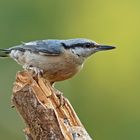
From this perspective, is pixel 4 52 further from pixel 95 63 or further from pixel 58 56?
pixel 95 63

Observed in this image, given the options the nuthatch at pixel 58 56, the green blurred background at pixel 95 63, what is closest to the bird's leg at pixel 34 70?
the nuthatch at pixel 58 56

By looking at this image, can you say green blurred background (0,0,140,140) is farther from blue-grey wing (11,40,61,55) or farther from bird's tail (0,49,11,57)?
blue-grey wing (11,40,61,55)

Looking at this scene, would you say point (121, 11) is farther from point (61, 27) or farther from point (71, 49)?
point (71, 49)

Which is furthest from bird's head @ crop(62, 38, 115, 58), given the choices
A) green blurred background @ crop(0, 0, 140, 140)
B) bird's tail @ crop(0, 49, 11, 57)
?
green blurred background @ crop(0, 0, 140, 140)

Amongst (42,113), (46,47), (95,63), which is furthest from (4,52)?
(95,63)

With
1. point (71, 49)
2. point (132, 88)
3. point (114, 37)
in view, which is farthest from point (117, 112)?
point (71, 49)

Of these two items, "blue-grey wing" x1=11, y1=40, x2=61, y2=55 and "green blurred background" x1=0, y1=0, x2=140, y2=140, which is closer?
"blue-grey wing" x1=11, y1=40, x2=61, y2=55

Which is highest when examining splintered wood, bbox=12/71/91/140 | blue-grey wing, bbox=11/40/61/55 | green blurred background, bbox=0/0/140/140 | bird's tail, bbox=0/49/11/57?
green blurred background, bbox=0/0/140/140
